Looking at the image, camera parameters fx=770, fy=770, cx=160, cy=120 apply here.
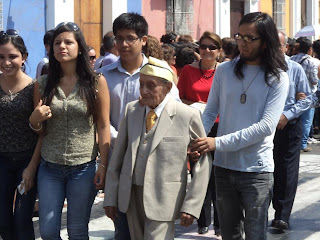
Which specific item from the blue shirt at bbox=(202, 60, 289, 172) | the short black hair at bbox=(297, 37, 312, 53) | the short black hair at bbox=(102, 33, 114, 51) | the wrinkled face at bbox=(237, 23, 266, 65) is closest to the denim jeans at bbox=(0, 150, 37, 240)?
the blue shirt at bbox=(202, 60, 289, 172)

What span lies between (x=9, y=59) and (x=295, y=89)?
3022 millimetres

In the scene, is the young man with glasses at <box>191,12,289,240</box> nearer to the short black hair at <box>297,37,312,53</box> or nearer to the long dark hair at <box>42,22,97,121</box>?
the long dark hair at <box>42,22,97,121</box>

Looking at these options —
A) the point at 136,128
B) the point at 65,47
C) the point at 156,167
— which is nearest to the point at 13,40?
the point at 65,47

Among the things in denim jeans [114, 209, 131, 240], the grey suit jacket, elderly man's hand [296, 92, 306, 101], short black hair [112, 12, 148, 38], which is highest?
short black hair [112, 12, 148, 38]

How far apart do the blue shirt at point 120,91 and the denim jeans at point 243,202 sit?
0.71 metres

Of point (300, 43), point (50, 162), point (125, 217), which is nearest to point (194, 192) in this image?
point (125, 217)

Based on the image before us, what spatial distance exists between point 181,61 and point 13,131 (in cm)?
447

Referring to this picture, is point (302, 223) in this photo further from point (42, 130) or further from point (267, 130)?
point (42, 130)

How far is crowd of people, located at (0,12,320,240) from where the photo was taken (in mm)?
4906

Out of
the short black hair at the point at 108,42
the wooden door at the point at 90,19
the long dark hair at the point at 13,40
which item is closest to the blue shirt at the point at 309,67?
the short black hair at the point at 108,42

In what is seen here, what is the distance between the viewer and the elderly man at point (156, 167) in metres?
4.86

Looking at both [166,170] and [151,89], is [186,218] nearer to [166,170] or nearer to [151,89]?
[166,170]

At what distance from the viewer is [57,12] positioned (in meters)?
16.2

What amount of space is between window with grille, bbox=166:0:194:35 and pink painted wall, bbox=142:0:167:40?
0.21m
